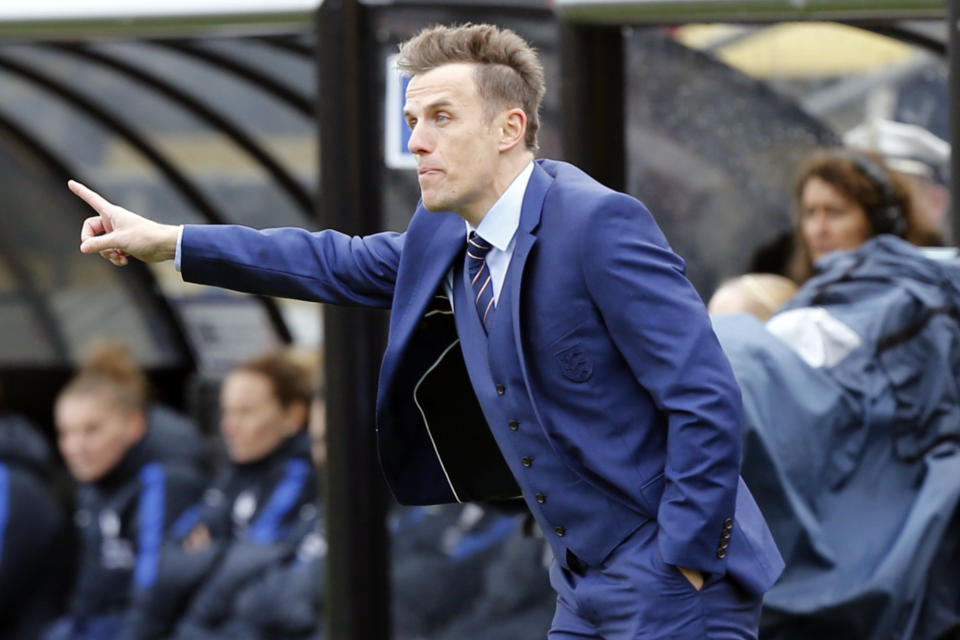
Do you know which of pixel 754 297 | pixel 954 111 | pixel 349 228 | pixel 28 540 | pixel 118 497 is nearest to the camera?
pixel 954 111

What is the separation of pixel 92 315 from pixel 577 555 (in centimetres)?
562

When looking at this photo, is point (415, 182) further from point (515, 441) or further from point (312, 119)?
point (515, 441)

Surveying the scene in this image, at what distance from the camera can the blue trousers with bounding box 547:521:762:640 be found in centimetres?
276

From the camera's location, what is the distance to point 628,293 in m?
2.75

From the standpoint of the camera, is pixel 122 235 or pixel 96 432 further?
pixel 96 432

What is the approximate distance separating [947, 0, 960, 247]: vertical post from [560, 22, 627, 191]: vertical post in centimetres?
117

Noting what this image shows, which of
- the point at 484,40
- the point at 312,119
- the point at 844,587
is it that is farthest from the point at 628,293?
the point at 312,119

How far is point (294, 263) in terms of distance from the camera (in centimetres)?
310

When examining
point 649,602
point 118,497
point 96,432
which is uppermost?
point 649,602

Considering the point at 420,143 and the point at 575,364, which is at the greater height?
the point at 420,143

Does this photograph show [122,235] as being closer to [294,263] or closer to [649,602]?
[294,263]

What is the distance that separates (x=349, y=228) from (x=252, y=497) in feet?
4.14

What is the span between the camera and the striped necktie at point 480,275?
9.69ft

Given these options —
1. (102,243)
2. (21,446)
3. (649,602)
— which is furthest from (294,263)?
(21,446)
